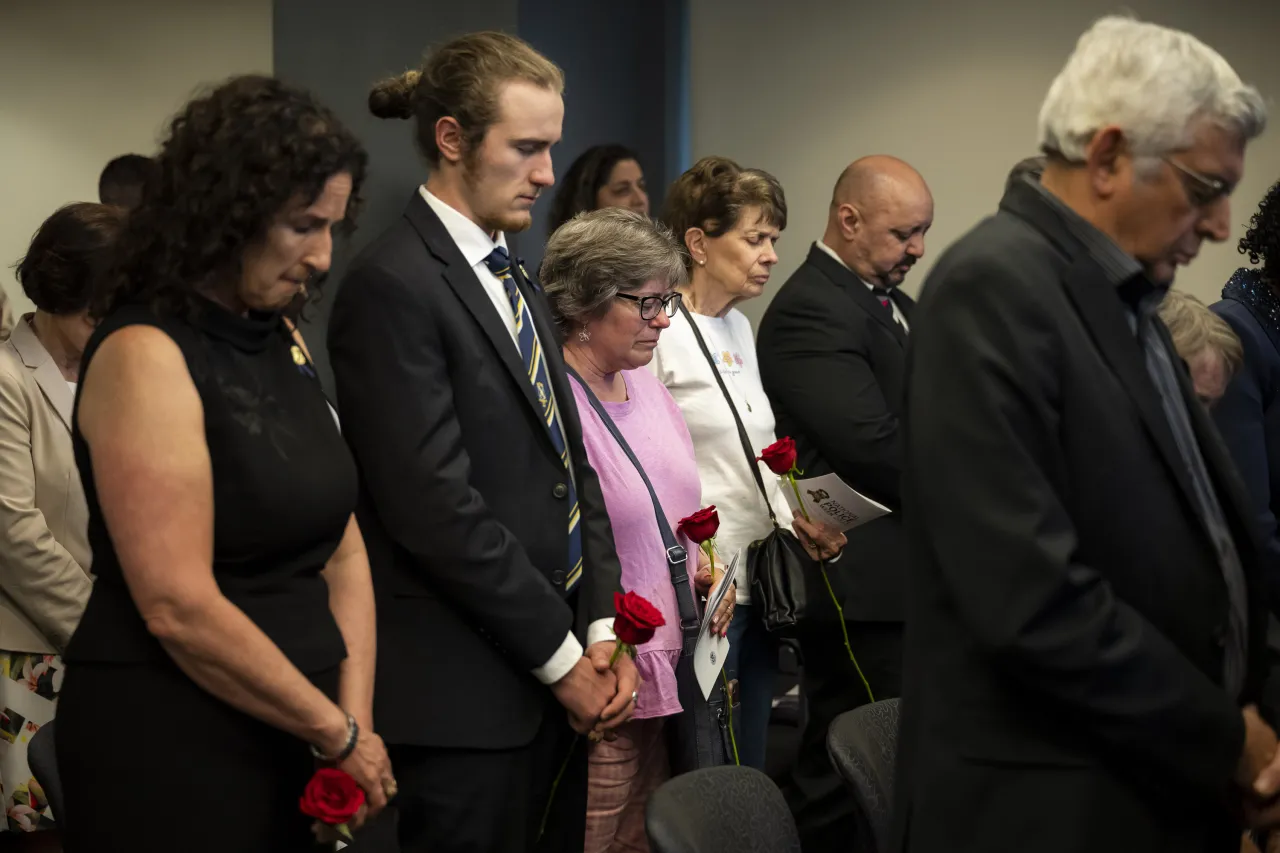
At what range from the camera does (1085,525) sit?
1.46 meters

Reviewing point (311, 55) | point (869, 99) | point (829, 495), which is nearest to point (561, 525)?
point (829, 495)

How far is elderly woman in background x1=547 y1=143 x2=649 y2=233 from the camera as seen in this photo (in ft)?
14.5

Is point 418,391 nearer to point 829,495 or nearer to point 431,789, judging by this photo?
point 431,789

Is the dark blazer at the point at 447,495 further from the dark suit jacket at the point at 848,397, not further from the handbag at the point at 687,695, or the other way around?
the dark suit jacket at the point at 848,397

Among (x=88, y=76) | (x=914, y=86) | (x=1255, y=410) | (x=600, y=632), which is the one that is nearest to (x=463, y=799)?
(x=600, y=632)

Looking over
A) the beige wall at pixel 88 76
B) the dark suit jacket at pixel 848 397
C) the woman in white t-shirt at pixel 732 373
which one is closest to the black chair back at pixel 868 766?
the woman in white t-shirt at pixel 732 373

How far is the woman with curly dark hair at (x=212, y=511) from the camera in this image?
1671 millimetres

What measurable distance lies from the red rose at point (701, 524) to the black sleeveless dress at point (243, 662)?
845mm

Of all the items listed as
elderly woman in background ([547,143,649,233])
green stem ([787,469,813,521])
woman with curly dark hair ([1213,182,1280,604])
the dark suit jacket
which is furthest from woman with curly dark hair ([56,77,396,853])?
elderly woman in background ([547,143,649,233])

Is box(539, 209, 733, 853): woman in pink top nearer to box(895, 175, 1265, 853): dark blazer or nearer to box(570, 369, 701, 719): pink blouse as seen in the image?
box(570, 369, 701, 719): pink blouse

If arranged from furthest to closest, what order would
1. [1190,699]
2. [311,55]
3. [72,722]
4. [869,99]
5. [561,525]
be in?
[869,99]
[311,55]
[561,525]
[72,722]
[1190,699]

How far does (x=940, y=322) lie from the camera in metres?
1.48

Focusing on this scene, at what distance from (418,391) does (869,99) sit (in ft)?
11.4

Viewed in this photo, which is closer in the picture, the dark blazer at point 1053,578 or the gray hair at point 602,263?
the dark blazer at point 1053,578
